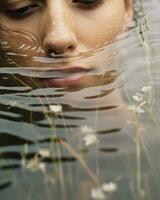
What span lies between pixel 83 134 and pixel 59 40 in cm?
94

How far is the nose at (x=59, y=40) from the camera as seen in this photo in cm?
294

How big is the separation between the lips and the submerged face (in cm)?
8

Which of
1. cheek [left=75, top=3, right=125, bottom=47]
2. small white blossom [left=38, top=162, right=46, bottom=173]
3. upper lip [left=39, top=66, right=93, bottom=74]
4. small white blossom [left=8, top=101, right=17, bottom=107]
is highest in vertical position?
cheek [left=75, top=3, right=125, bottom=47]

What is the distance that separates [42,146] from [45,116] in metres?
0.37

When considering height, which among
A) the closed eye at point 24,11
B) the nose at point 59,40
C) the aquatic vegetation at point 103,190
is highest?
the closed eye at point 24,11

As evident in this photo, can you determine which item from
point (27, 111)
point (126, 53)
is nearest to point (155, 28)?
point (126, 53)

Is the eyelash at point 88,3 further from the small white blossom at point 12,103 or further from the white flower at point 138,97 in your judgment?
the small white blossom at point 12,103

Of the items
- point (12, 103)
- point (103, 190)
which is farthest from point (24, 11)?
point (103, 190)

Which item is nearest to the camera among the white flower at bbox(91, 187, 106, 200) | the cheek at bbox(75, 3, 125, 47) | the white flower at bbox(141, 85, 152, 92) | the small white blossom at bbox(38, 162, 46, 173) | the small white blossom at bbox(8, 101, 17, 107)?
the white flower at bbox(91, 187, 106, 200)

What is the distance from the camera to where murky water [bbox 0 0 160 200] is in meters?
1.92

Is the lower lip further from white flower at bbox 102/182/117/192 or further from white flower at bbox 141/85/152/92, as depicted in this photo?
white flower at bbox 102/182/117/192

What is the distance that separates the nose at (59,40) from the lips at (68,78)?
5.5 inches

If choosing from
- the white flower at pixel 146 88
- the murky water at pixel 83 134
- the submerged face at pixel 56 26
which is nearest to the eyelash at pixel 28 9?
the submerged face at pixel 56 26

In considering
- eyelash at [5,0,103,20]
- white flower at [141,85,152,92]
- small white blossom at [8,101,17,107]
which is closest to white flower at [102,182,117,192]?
small white blossom at [8,101,17,107]
